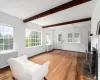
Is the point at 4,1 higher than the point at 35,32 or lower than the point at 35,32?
higher

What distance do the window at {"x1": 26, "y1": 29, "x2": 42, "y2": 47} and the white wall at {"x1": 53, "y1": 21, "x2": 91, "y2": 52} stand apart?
2560 mm

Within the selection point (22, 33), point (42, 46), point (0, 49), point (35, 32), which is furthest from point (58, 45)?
point (0, 49)

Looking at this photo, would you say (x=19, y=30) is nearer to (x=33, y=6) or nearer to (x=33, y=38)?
(x=33, y=38)

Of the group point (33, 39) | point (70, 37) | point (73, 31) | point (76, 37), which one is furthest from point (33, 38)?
point (76, 37)

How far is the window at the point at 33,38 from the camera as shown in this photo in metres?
5.28

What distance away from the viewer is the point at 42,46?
672 cm

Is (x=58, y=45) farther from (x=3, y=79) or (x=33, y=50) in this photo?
(x=3, y=79)

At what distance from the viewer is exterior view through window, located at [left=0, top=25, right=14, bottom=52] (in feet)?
11.8

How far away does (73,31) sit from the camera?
766 centimetres

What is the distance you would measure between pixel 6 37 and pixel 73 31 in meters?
5.76

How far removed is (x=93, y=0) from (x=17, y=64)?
289 centimetres

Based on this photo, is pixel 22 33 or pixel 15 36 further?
pixel 22 33

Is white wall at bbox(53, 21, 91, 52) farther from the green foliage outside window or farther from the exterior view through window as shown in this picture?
the exterior view through window

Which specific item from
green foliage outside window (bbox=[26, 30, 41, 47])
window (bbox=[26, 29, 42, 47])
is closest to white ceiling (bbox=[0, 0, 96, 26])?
window (bbox=[26, 29, 42, 47])
